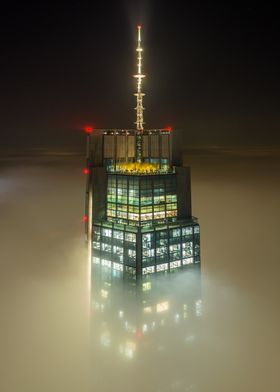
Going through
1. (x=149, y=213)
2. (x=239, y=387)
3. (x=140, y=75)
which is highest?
(x=140, y=75)

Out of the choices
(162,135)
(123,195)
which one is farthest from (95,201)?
(162,135)

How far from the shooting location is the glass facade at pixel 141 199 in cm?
9050

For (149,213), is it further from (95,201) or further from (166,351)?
(166,351)

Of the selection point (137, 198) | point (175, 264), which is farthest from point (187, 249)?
point (137, 198)

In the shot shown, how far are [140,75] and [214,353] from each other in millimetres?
64773

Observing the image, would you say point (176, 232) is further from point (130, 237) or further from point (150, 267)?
point (130, 237)

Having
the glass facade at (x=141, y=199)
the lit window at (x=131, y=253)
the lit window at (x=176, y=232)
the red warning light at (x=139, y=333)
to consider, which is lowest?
the red warning light at (x=139, y=333)

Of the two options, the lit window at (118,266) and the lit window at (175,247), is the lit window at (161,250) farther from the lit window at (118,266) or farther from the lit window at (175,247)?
the lit window at (118,266)

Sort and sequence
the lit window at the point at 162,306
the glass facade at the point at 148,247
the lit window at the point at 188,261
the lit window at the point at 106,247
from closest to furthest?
the lit window at the point at 162,306, the glass facade at the point at 148,247, the lit window at the point at 106,247, the lit window at the point at 188,261

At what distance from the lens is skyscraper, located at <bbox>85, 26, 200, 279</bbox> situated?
89938 mm

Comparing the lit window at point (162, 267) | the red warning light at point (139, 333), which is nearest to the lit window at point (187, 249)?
the lit window at point (162, 267)

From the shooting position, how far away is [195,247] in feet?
315

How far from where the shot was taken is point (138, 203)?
90188mm

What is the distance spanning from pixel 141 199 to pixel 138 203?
1160 millimetres
